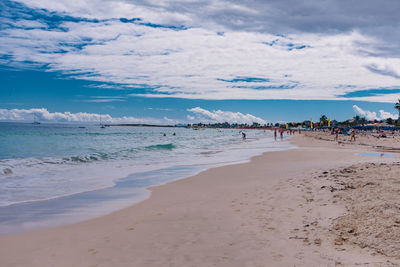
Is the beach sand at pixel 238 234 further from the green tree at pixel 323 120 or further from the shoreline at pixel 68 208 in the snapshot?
the green tree at pixel 323 120

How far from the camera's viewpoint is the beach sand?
4136 millimetres

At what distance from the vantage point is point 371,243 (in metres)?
4.16

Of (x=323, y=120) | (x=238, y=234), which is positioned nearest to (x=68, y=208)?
(x=238, y=234)

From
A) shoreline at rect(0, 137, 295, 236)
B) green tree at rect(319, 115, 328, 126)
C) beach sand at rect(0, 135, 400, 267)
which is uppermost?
green tree at rect(319, 115, 328, 126)

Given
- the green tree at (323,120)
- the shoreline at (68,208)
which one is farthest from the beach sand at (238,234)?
the green tree at (323,120)

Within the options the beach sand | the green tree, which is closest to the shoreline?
the beach sand

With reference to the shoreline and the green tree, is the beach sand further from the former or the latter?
the green tree

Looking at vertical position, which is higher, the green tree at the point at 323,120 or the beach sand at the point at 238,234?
the green tree at the point at 323,120

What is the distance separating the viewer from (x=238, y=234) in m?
5.17

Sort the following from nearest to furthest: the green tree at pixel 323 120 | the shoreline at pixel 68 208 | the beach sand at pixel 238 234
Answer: the beach sand at pixel 238 234, the shoreline at pixel 68 208, the green tree at pixel 323 120

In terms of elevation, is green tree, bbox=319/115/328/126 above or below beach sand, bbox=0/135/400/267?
above

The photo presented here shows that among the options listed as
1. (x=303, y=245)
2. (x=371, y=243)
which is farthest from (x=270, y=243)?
(x=371, y=243)

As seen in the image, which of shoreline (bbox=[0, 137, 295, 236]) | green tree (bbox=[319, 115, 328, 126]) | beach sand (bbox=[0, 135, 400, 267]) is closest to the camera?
beach sand (bbox=[0, 135, 400, 267])

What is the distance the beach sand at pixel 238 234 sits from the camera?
13.6 feet
